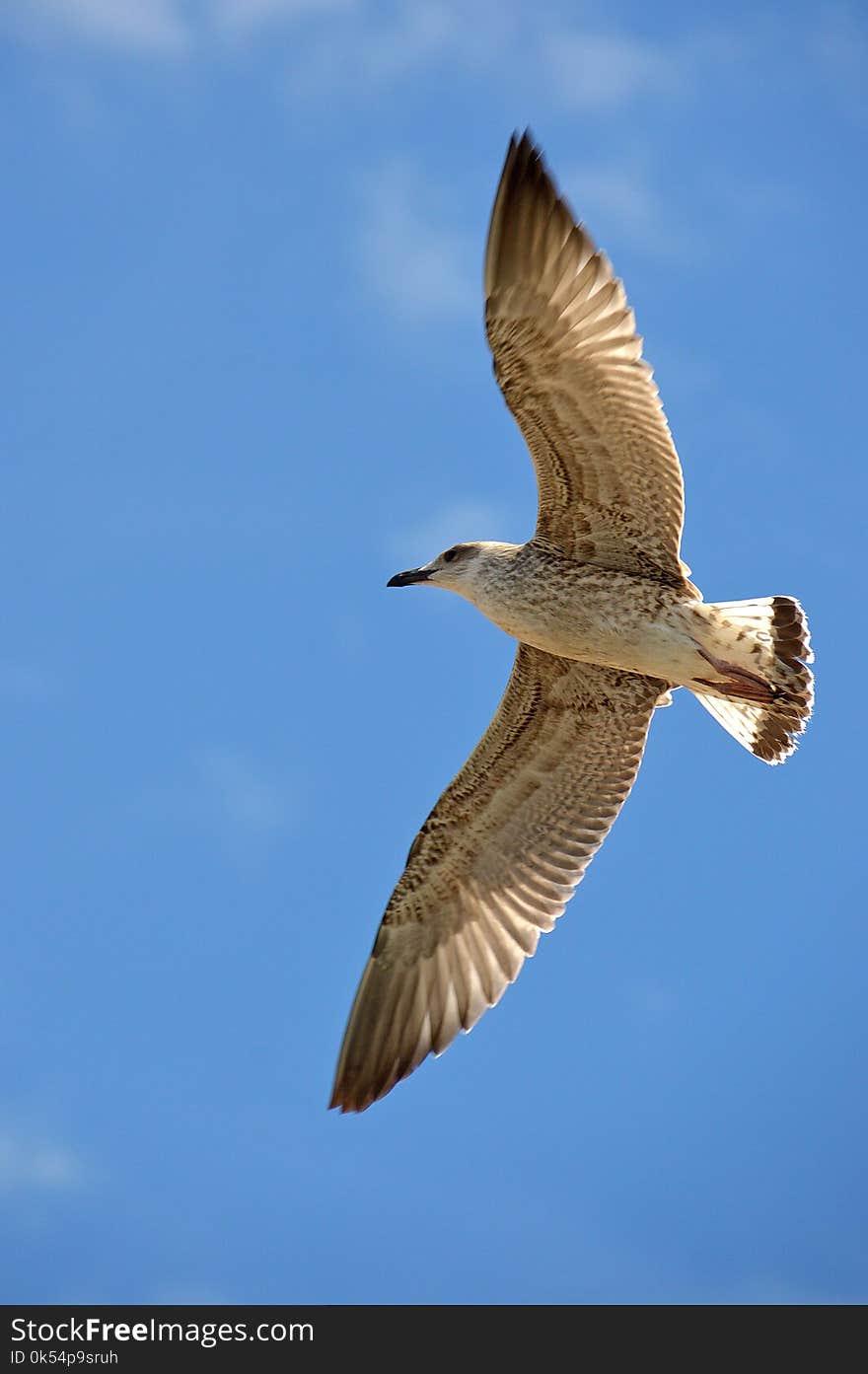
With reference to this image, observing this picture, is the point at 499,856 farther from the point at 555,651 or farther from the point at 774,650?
the point at 774,650

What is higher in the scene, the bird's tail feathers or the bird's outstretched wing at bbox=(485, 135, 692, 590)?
the bird's outstretched wing at bbox=(485, 135, 692, 590)

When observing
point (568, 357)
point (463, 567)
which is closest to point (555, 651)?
point (463, 567)

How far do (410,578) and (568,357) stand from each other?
2178 millimetres

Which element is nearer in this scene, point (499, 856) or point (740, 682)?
point (740, 682)

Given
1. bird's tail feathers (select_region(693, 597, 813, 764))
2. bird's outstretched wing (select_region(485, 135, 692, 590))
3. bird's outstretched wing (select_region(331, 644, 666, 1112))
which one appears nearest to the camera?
bird's outstretched wing (select_region(485, 135, 692, 590))

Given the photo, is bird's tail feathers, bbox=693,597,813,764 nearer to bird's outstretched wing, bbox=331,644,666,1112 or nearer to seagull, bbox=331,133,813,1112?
seagull, bbox=331,133,813,1112

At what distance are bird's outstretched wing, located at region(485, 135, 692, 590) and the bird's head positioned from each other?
0.70 metres

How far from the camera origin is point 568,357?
10938 mm

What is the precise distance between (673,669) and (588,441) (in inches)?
54.8

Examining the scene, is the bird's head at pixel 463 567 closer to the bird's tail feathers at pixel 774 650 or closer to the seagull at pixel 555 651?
the seagull at pixel 555 651

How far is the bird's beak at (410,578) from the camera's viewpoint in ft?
40.9

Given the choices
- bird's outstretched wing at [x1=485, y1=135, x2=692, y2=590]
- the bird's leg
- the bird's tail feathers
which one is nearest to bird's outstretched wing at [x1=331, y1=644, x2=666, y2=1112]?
the bird's leg

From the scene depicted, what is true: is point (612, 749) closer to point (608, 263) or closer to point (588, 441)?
point (588, 441)

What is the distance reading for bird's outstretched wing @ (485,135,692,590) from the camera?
10914 mm
